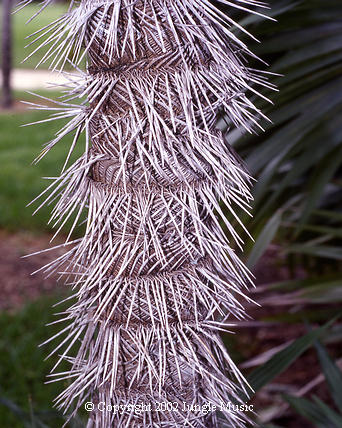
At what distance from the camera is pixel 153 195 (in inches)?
26.7

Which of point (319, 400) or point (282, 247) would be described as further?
point (282, 247)

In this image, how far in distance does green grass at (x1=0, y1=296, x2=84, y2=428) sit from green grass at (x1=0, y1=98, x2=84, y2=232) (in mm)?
798

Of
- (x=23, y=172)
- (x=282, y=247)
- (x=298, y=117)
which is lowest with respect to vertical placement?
(x=23, y=172)

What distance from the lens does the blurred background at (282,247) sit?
122cm

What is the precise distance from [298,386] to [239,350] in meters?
0.36

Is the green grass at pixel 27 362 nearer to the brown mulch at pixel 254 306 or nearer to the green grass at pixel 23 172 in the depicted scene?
the brown mulch at pixel 254 306

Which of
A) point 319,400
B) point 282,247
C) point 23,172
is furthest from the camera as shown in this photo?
point 23,172

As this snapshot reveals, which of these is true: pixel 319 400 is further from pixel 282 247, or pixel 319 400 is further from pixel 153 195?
pixel 282 247

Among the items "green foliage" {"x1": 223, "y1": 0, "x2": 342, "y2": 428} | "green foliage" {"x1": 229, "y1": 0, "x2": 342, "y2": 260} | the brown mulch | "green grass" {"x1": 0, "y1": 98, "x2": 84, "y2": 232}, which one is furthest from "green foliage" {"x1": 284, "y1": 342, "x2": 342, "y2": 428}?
"green grass" {"x1": 0, "y1": 98, "x2": 84, "y2": 232}

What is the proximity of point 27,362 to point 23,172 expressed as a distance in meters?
2.41

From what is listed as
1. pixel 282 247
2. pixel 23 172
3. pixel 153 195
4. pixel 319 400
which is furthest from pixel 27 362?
pixel 23 172

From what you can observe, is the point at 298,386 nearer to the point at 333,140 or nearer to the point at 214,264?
the point at 333,140

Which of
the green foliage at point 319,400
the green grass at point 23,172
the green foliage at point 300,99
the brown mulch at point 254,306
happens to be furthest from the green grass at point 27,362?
the green foliage at point 300,99

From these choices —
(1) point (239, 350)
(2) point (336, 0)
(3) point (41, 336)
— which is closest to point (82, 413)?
(3) point (41, 336)
